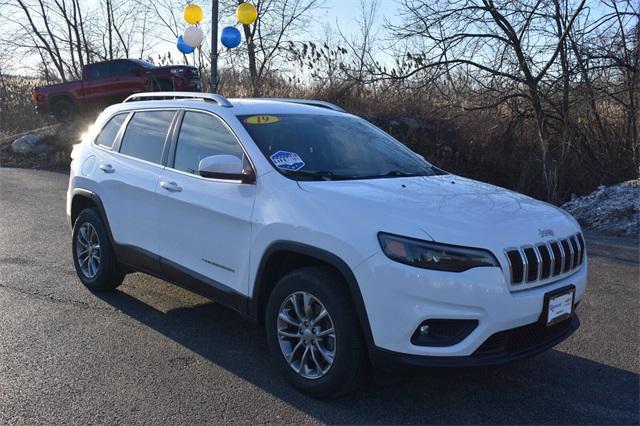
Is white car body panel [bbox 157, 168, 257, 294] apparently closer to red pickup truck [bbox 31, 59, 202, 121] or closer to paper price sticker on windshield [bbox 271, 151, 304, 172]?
paper price sticker on windshield [bbox 271, 151, 304, 172]

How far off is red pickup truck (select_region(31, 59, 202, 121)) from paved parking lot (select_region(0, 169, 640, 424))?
12.1 m

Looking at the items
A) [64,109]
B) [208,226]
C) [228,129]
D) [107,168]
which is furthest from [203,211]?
[64,109]

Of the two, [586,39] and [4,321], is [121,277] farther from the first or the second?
[586,39]

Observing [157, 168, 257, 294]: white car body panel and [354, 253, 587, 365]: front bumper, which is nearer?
[354, 253, 587, 365]: front bumper

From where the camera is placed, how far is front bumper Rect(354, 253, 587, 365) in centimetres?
304

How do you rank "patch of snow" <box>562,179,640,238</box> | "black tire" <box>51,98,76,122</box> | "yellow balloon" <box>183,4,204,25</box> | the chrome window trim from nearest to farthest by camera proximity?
the chrome window trim
"patch of snow" <box>562,179,640,238</box>
"yellow balloon" <box>183,4,204,25</box>
"black tire" <box>51,98,76,122</box>

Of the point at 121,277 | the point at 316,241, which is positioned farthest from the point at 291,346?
the point at 121,277

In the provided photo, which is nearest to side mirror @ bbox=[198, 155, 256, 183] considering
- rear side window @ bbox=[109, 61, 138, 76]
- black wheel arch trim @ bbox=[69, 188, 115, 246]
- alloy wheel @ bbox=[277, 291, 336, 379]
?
alloy wheel @ bbox=[277, 291, 336, 379]

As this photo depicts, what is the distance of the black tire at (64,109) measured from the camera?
18.9 metres

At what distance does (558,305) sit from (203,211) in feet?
7.62

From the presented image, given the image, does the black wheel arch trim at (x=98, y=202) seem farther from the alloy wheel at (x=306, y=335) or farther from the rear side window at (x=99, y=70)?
the rear side window at (x=99, y=70)

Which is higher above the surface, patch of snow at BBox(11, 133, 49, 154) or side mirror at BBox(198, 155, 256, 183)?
side mirror at BBox(198, 155, 256, 183)

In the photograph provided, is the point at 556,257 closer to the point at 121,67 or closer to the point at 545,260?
the point at 545,260

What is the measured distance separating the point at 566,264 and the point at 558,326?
14.4 inches
